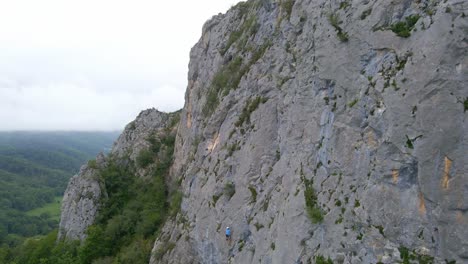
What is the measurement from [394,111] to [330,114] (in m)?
3.92

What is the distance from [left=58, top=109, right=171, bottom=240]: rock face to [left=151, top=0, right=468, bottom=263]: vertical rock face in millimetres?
16348

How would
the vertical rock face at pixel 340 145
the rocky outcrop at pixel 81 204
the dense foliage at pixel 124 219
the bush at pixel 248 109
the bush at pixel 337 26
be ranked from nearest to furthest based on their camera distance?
the vertical rock face at pixel 340 145 < the bush at pixel 337 26 < the bush at pixel 248 109 < the dense foliage at pixel 124 219 < the rocky outcrop at pixel 81 204

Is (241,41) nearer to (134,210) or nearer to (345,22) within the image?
→ (345,22)

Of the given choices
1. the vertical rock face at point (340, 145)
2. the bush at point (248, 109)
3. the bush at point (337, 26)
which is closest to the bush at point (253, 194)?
the vertical rock face at point (340, 145)

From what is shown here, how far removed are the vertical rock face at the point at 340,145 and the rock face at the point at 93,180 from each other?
53.6 ft

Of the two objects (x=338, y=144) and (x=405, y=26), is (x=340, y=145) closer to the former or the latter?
(x=338, y=144)

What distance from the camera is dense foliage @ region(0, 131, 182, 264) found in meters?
36.1

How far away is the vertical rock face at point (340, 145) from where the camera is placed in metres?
12.7

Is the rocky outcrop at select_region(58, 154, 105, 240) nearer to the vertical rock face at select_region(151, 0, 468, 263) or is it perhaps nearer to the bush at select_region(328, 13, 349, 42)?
the vertical rock face at select_region(151, 0, 468, 263)

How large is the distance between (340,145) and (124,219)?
99.7ft

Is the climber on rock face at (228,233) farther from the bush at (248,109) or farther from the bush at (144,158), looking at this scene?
the bush at (144,158)

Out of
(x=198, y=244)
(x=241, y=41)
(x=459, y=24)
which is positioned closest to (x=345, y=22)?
(x=459, y=24)

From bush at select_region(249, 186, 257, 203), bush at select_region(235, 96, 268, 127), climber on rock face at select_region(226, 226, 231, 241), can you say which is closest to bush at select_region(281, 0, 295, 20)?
bush at select_region(235, 96, 268, 127)

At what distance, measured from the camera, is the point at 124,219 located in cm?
3912
